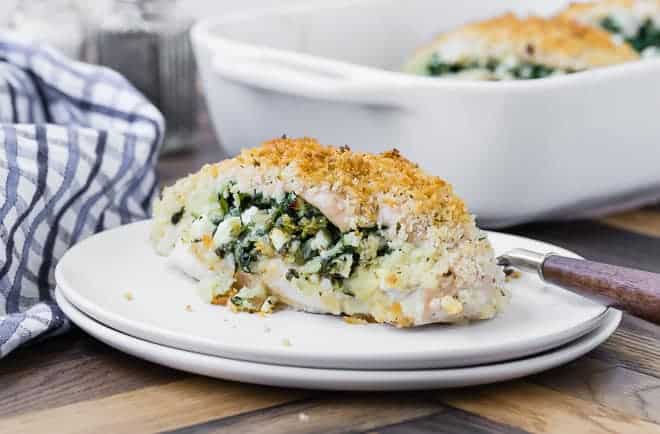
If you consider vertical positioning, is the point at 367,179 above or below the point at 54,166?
above

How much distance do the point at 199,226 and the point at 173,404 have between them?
0.27 meters

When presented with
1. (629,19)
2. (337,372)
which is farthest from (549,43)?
(337,372)

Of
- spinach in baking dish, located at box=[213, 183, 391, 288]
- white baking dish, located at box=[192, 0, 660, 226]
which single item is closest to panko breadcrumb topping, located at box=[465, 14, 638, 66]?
white baking dish, located at box=[192, 0, 660, 226]

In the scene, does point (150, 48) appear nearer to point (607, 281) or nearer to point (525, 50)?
point (525, 50)

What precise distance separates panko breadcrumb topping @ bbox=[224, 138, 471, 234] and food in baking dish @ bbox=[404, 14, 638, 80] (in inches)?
27.9

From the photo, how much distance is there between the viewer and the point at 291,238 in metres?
1.22

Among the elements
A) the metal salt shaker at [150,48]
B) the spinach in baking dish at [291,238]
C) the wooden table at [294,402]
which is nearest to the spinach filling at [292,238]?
the spinach in baking dish at [291,238]

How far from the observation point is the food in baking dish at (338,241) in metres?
1.14

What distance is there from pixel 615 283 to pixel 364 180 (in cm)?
29

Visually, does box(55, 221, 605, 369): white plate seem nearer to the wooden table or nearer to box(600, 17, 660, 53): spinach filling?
the wooden table

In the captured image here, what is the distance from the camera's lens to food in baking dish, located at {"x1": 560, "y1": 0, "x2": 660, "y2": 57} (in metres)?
2.30

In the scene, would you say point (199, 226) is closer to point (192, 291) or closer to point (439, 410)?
point (192, 291)

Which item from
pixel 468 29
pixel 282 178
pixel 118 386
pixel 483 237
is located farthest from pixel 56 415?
pixel 468 29

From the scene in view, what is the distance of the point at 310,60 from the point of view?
170 centimetres
